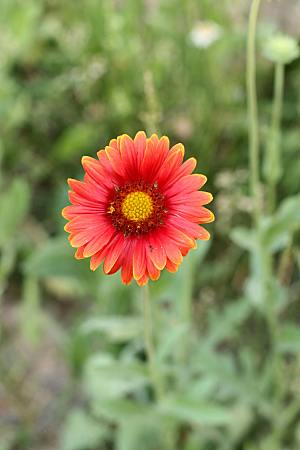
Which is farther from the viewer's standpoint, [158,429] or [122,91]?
[122,91]

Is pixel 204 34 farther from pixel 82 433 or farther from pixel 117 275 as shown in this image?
pixel 82 433

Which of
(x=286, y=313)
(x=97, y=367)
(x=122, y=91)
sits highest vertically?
(x=122, y=91)

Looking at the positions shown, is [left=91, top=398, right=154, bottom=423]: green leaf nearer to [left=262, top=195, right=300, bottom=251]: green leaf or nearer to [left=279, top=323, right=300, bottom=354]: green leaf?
[left=279, top=323, right=300, bottom=354]: green leaf

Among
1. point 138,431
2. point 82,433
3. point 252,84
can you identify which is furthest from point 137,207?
point 82,433

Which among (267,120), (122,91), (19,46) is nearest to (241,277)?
(267,120)

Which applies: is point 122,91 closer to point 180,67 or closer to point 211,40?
point 180,67

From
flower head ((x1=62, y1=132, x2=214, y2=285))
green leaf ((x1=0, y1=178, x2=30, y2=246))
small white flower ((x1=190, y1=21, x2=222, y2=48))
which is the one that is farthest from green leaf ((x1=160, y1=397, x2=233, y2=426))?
small white flower ((x1=190, y1=21, x2=222, y2=48))

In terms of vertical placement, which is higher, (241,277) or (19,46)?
(19,46)

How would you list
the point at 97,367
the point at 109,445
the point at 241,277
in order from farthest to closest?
the point at 241,277 < the point at 109,445 < the point at 97,367

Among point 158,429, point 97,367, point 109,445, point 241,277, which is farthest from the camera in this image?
point 241,277
